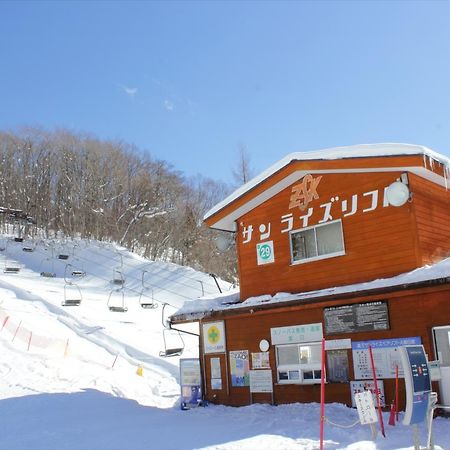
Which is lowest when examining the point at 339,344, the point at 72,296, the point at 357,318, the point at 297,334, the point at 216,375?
the point at 216,375

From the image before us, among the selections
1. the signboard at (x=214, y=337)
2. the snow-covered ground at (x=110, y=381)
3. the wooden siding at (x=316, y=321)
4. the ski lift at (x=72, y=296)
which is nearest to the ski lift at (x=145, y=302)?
the snow-covered ground at (x=110, y=381)

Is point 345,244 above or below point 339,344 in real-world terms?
above

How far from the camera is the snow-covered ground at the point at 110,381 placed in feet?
27.8

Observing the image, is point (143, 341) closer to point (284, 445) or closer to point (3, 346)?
point (3, 346)

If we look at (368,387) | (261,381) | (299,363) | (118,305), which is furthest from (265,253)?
(118,305)

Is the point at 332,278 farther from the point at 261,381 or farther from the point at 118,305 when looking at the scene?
the point at 118,305

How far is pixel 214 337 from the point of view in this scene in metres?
13.7

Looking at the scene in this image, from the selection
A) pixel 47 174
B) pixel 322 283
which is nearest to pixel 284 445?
pixel 322 283

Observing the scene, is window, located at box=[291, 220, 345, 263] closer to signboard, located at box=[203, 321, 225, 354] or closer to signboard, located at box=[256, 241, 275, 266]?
signboard, located at box=[256, 241, 275, 266]

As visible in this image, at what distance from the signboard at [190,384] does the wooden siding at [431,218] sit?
253 inches

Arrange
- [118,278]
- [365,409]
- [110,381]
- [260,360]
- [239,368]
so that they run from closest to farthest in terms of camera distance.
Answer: [365,409] < [260,360] < [239,368] < [110,381] < [118,278]

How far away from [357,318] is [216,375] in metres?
4.40

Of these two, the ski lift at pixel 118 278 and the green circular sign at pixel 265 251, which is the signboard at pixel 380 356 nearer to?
the green circular sign at pixel 265 251

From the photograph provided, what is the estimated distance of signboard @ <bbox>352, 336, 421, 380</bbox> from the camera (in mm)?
10078
